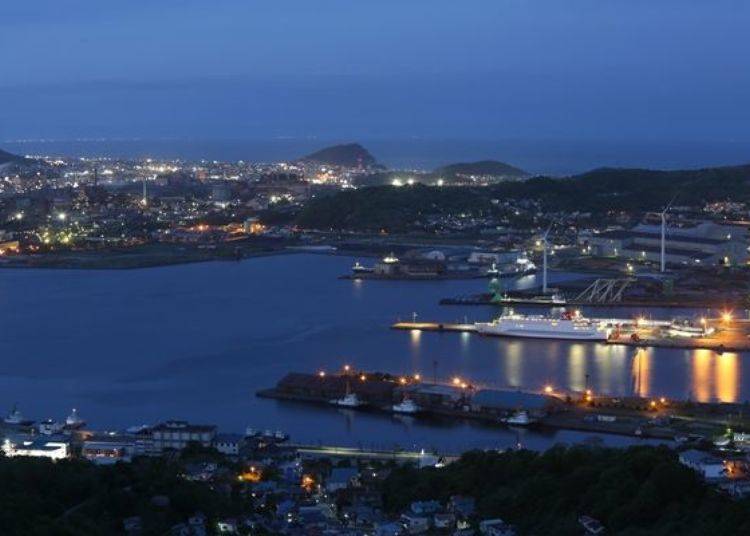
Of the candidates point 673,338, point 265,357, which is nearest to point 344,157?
point 673,338

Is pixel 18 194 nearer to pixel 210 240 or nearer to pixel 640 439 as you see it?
pixel 210 240

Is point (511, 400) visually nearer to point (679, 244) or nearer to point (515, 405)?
point (515, 405)

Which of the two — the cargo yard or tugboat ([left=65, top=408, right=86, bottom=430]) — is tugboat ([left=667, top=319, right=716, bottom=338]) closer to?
Result: the cargo yard

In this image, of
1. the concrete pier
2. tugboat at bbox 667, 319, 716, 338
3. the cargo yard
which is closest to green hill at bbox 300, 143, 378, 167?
the concrete pier

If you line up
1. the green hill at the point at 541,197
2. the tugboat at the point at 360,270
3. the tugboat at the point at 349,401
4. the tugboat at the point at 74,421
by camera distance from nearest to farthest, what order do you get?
the tugboat at the point at 74,421, the tugboat at the point at 349,401, the tugboat at the point at 360,270, the green hill at the point at 541,197

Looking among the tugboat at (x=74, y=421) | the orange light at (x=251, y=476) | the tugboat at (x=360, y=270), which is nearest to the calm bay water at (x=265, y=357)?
the tugboat at (x=74, y=421)

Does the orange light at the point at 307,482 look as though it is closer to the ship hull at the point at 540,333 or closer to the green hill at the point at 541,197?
the ship hull at the point at 540,333
